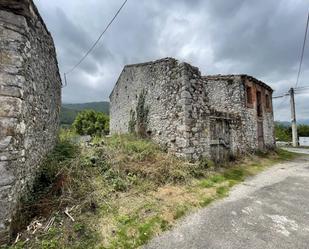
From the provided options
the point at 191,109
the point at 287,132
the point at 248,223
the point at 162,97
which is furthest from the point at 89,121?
the point at 287,132

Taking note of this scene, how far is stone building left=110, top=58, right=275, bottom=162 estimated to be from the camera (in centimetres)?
764

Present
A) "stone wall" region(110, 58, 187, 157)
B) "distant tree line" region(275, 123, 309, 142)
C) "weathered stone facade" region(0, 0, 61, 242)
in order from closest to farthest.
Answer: "weathered stone facade" region(0, 0, 61, 242), "stone wall" region(110, 58, 187, 157), "distant tree line" region(275, 123, 309, 142)

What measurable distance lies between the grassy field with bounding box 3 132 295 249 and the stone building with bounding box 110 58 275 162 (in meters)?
0.91

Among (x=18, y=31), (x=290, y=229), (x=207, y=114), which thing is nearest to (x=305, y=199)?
(x=290, y=229)

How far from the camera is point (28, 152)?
4.02 meters

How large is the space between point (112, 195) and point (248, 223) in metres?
3.00

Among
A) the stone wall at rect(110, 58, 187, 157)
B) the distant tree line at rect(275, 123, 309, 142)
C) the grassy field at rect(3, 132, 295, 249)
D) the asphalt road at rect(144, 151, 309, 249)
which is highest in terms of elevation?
the stone wall at rect(110, 58, 187, 157)

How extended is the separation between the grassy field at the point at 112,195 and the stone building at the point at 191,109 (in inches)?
35.7

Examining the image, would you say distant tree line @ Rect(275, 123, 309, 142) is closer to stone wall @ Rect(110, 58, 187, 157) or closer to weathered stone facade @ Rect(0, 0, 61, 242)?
stone wall @ Rect(110, 58, 187, 157)

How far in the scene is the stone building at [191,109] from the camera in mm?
7637

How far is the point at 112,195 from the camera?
492cm

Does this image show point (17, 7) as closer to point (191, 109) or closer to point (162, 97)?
point (191, 109)

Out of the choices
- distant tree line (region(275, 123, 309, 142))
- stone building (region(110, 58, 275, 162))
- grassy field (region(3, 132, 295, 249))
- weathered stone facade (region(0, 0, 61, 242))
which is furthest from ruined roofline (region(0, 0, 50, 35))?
distant tree line (region(275, 123, 309, 142))

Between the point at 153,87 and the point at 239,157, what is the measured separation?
18.2 feet
